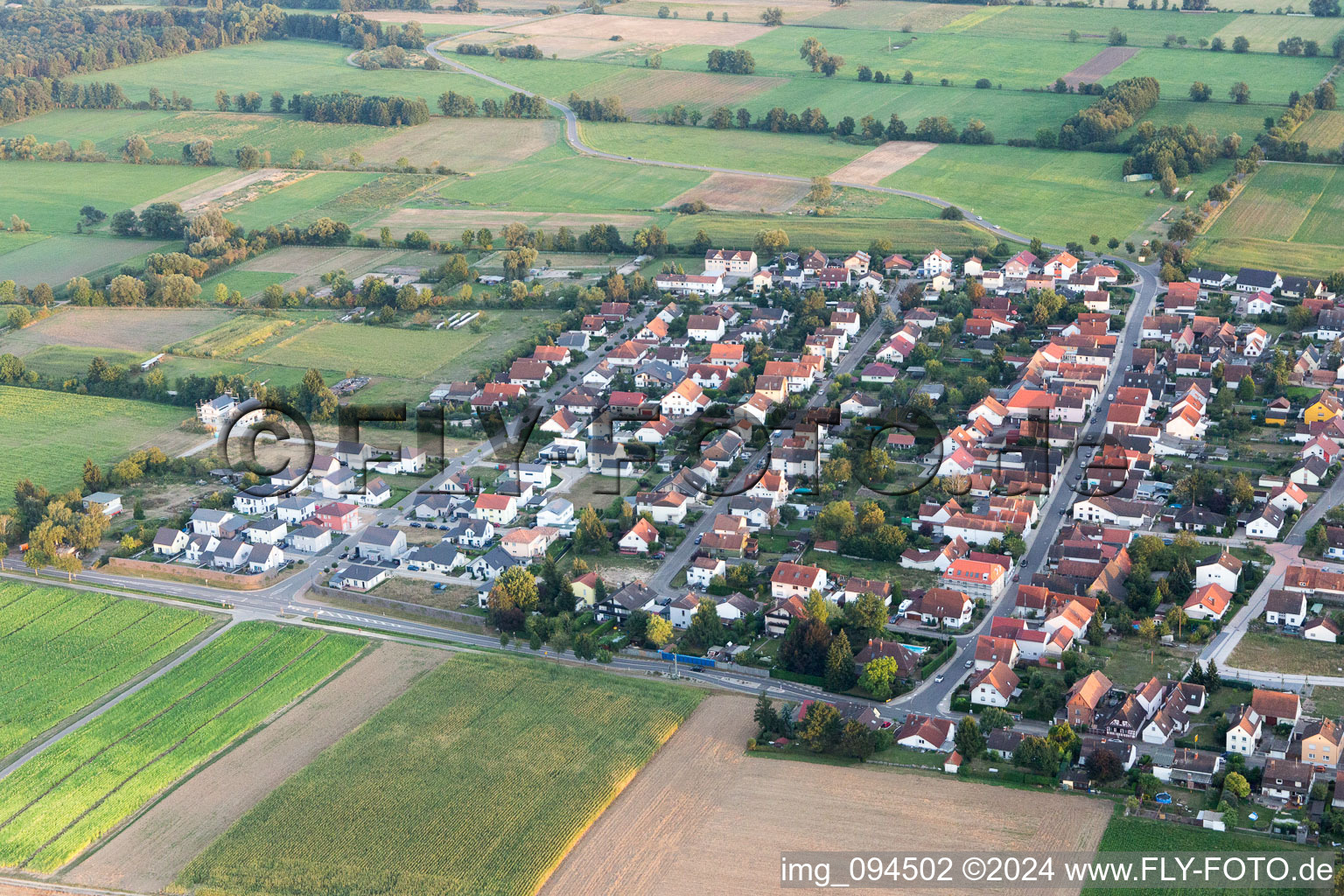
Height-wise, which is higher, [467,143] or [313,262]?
[467,143]

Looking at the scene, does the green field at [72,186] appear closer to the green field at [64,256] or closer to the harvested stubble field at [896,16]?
the green field at [64,256]

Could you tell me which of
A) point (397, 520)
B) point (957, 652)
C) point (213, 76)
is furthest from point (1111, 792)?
point (213, 76)

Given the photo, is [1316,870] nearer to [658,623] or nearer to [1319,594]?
[1319,594]

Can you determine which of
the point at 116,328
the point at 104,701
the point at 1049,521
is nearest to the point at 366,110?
the point at 116,328

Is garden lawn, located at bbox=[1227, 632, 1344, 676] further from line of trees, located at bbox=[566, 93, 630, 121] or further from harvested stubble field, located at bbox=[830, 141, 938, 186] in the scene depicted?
line of trees, located at bbox=[566, 93, 630, 121]

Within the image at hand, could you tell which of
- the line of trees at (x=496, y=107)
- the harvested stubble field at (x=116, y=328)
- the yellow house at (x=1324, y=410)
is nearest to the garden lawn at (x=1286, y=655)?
the yellow house at (x=1324, y=410)

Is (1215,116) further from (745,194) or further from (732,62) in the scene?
(732,62)

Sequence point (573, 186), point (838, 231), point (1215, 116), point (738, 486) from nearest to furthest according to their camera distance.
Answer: point (738, 486)
point (838, 231)
point (573, 186)
point (1215, 116)
